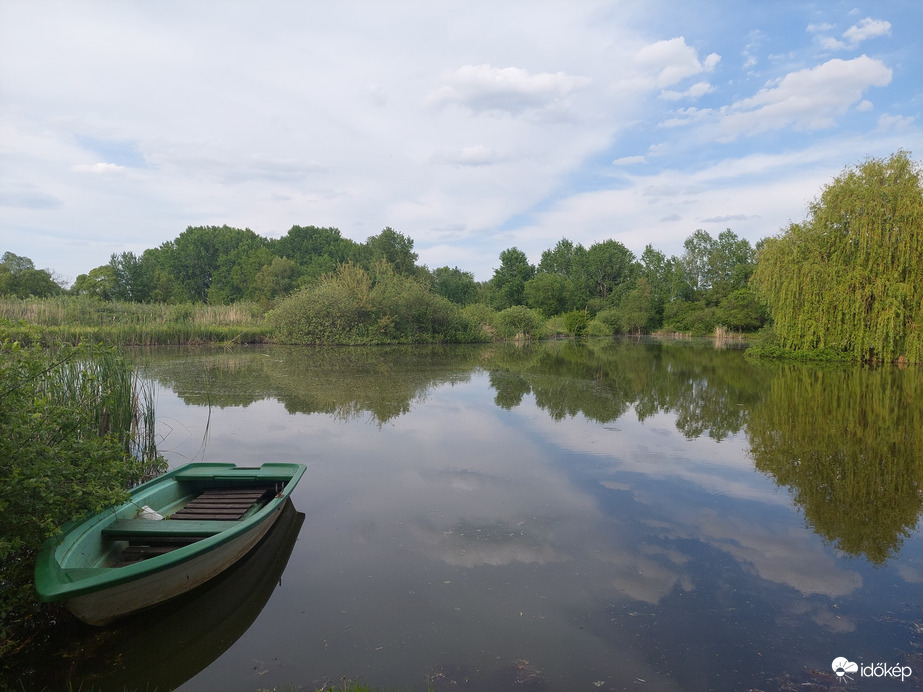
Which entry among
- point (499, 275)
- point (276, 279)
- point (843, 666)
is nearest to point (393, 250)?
point (276, 279)

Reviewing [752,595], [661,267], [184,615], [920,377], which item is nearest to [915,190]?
[920,377]

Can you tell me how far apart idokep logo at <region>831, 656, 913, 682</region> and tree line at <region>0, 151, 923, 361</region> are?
851 inches

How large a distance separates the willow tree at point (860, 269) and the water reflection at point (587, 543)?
11471 mm

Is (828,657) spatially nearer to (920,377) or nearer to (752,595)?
(752,595)

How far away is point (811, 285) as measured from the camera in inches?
882

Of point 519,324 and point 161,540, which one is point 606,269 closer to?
point 519,324

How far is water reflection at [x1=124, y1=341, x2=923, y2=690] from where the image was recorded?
347 centimetres

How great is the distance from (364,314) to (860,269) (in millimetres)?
24007

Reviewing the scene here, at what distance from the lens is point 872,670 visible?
132 inches

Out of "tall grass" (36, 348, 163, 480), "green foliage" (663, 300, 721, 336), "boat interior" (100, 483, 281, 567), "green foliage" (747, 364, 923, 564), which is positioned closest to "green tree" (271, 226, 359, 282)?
"green foliage" (663, 300, 721, 336)

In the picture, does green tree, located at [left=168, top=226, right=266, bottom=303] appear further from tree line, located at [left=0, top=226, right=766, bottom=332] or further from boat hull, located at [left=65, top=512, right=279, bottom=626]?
boat hull, located at [left=65, top=512, right=279, bottom=626]

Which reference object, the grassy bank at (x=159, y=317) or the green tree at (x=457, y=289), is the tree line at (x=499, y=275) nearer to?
the green tree at (x=457, y=289)

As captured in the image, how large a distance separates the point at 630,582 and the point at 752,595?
2.98ft

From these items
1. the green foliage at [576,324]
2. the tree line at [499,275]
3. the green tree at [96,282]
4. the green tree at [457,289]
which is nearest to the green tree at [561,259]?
the tree line at [499,275]
